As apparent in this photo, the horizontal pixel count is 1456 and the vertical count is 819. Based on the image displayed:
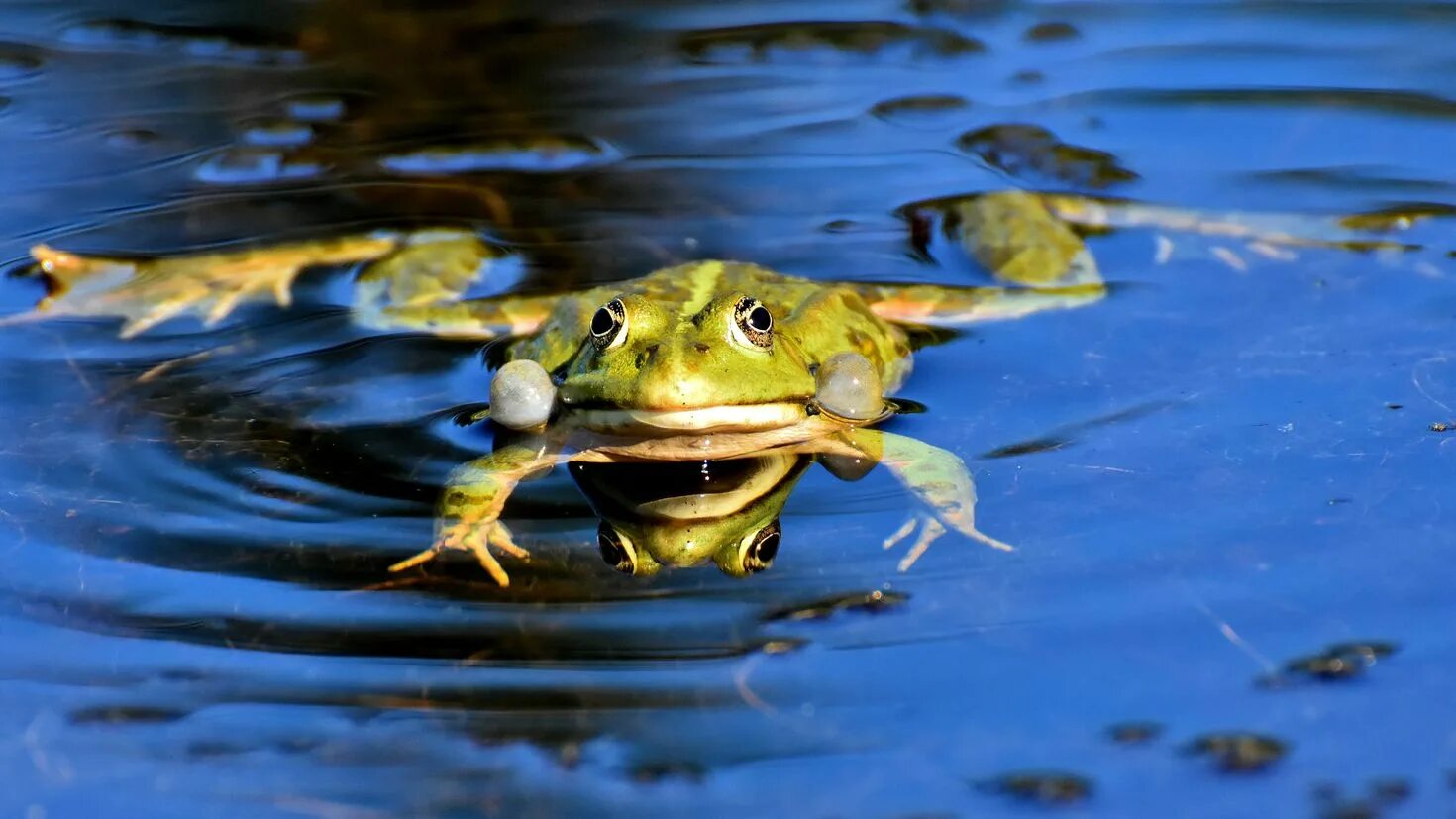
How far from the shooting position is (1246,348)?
193 inches

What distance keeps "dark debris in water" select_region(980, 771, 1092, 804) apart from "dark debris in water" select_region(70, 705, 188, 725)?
174cm

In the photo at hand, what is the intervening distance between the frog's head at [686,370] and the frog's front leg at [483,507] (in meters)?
0.24

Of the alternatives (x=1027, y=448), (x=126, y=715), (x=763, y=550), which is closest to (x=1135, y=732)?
(x=763, y=550)

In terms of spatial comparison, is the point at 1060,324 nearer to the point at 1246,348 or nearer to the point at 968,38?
the point at 1246,348

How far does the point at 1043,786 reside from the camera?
9.70 ft

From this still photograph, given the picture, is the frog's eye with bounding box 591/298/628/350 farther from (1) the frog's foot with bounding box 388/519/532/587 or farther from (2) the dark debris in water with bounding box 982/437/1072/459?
(2) the dark debris in water with bounding box 982/437/1072/459

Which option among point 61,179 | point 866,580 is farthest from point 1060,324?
point 61,179

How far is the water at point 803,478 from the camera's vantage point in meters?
3.10

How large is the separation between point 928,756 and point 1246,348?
95.3 inches

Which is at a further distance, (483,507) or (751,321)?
(751,321)

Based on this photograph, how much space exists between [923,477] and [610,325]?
0.99m

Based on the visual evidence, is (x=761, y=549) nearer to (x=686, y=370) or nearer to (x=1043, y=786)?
(x=686, y=370)

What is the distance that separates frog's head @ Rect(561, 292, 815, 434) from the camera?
164 inches

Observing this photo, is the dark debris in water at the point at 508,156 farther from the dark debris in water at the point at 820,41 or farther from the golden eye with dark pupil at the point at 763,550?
the golden eye with dark pupil at the point at 763,550
